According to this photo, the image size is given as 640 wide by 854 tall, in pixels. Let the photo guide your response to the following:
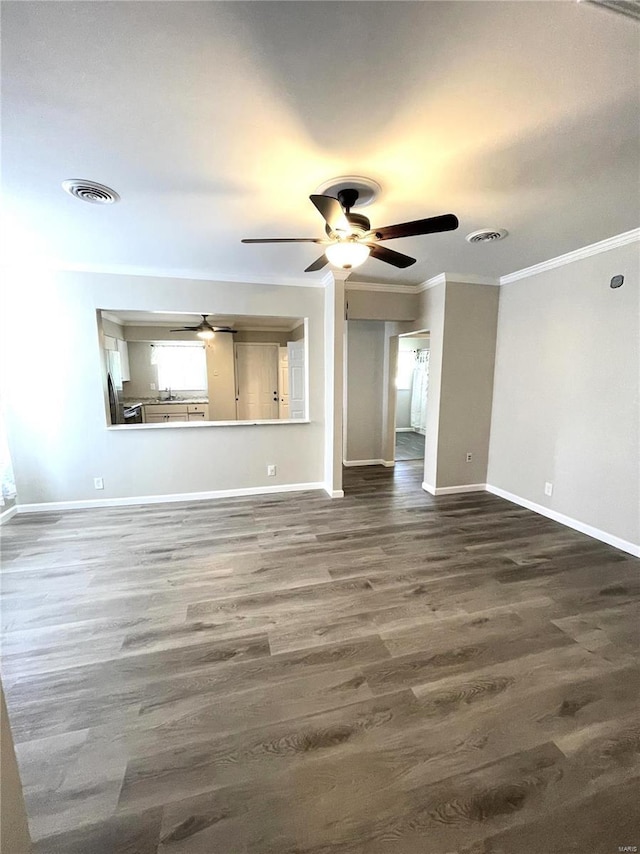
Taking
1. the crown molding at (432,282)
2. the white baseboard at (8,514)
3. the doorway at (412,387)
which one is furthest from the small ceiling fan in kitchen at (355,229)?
the doorway at (412,387)

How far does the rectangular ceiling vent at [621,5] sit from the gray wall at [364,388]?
14.1ft

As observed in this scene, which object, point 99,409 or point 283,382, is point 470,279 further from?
point 99,409

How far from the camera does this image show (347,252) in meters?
2.11

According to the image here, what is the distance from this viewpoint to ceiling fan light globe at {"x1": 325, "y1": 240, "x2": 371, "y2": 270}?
82.5 inches

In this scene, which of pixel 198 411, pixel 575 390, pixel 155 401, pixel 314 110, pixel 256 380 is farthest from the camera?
pixel 256 380

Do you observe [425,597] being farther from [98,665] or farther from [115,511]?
[115,511]

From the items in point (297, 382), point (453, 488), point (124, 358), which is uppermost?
point (124, 358)

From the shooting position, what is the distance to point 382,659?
182 cm

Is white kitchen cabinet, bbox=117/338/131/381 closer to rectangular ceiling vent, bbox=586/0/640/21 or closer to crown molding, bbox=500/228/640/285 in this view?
crown molding, bbox=500/228/640/285

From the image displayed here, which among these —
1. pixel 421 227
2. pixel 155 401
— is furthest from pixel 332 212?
pixel 155 401

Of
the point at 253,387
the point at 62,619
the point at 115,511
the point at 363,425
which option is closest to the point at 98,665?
the point at 62,619

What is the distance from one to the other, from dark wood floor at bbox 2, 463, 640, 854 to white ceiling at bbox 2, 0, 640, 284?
8.52 feet

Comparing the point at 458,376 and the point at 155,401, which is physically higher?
the point at 458,376

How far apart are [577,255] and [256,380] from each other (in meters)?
5.68
